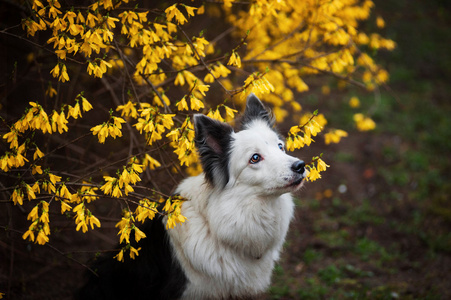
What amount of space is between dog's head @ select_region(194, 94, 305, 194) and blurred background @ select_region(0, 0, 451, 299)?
112 centimetres

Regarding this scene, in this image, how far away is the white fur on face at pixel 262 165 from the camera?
9.38ft

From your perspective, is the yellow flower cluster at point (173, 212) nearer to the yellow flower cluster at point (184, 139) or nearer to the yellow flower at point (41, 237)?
the yellow flower cluster at point (184, 139)

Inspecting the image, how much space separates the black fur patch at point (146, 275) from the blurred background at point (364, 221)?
326 millimetres

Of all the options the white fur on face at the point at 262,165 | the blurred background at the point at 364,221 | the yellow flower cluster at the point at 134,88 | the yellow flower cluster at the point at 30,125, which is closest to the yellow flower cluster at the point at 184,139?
the yellow flower cluster at the point at 134,88

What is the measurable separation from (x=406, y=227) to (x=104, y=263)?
4.55 meters

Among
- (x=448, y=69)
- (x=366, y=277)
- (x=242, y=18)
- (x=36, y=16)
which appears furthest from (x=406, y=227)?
(x=448, y=69)

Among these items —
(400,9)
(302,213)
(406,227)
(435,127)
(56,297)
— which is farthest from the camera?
(400,9)

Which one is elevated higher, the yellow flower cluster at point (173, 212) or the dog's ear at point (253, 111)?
the dog's ear at point (253, 111)

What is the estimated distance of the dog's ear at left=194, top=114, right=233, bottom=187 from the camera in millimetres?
3043

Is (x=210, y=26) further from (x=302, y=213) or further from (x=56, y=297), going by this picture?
(x=56, y=297)

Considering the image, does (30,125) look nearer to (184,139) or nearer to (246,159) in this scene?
(184,139)

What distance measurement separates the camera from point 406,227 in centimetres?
568

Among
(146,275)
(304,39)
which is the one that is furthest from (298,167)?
(304,39)

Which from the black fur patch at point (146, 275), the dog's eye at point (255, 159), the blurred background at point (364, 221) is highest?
the dog's eye at point (255, 159)
